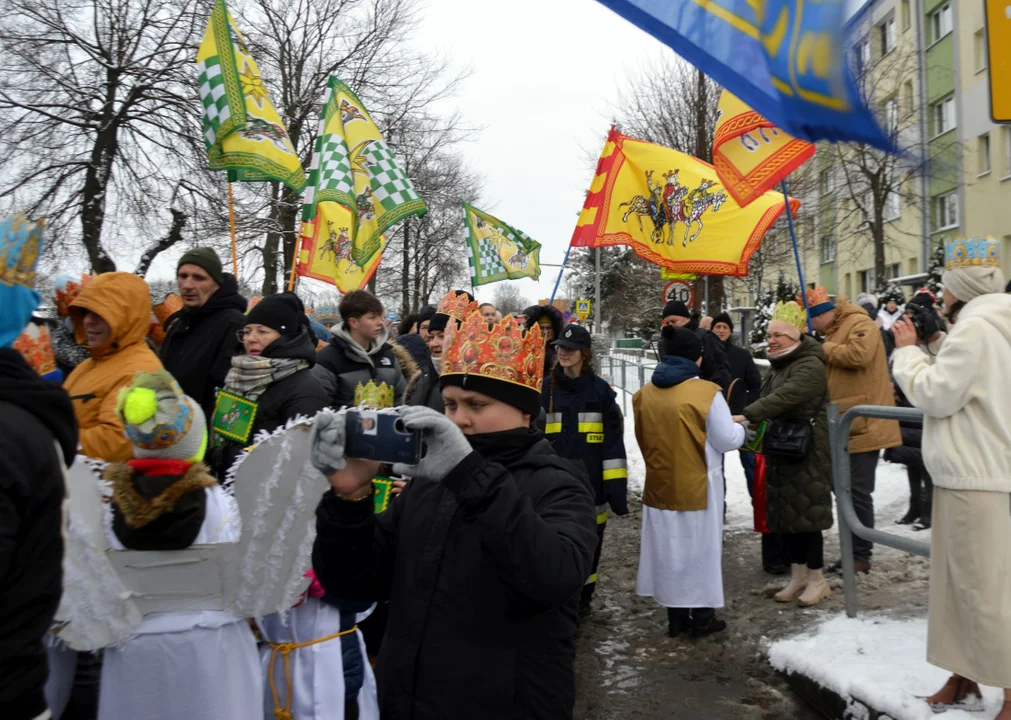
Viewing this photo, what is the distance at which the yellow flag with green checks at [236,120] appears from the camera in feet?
21.1

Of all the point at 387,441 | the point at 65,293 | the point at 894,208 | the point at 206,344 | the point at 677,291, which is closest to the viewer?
the point at 387,441

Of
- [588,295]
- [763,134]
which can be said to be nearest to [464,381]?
[763,134]

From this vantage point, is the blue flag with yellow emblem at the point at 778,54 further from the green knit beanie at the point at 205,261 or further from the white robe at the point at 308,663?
the green knit beanie at the point at 205,261

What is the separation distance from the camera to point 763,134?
543cm

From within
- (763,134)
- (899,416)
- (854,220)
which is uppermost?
(854,220)

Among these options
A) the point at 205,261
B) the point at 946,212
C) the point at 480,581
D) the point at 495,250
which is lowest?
the point at 480,581

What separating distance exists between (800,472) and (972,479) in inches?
96.5

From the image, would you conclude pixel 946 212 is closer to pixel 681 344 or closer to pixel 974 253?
pixel 681 344

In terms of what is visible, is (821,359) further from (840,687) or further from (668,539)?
(840,687)

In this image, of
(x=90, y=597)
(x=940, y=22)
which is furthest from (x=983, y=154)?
(x=90, y=597)

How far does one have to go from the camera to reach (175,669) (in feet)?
8.54

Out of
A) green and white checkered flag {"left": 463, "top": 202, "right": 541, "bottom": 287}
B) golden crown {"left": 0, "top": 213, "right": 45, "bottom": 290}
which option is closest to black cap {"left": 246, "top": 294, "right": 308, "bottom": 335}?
golden crown {"left": 0, "top": 213, "right": 45, "bottom": 290}

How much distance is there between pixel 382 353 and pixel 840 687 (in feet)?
10.7

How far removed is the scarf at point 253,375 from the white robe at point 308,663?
123 centimetres
